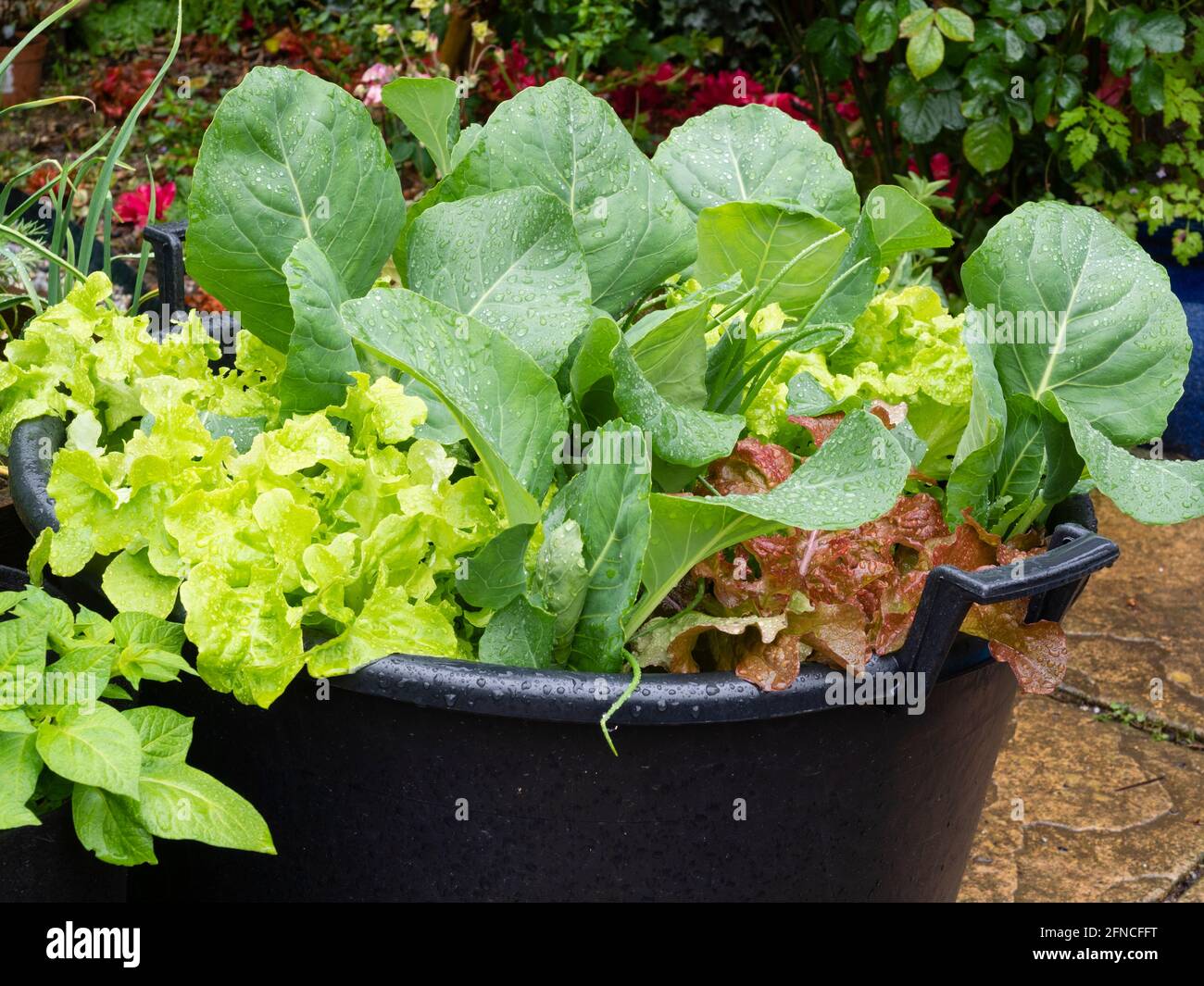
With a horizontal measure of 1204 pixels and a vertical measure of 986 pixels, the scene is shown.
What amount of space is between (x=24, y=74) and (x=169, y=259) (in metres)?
3.95

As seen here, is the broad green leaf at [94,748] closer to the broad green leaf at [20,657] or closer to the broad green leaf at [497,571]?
the broad green leaf at [20,657]

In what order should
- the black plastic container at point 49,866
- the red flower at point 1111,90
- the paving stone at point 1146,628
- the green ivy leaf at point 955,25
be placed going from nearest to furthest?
the black plastic container at point 49,866 → the paving stone at point 1146,628 → the green ivy leaf at point 955,25 → the red flower at point 1111,90

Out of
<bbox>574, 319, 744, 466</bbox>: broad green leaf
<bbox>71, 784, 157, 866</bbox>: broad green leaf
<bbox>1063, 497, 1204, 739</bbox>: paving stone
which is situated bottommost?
<bbox>1063, 497, 1204, 739</bbox>: paving stone

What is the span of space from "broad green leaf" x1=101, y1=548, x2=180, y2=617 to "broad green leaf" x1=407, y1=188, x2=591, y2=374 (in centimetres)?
32

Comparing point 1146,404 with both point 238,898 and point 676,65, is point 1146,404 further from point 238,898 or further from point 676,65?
point 676,65

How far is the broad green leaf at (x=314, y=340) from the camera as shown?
40.2 inches

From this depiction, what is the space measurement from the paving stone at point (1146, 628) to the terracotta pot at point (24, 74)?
154 inches

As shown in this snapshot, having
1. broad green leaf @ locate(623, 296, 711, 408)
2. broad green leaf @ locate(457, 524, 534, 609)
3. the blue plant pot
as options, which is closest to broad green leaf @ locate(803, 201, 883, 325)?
broad green leaf @ locate(623, 296, 711, 408)

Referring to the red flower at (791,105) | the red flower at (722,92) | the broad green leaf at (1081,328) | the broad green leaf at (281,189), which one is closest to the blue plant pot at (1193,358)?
the red flower at (791,105)

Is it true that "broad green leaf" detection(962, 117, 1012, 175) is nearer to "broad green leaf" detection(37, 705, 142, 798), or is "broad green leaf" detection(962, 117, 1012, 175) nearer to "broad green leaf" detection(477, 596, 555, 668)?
"broad green leaf" detection(477, 596, 555, 668)

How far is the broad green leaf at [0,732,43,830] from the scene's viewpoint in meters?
0.90

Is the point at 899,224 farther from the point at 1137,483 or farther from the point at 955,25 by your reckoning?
the point at 955,25

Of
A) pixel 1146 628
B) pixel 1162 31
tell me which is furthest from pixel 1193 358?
pixel 1146 628
